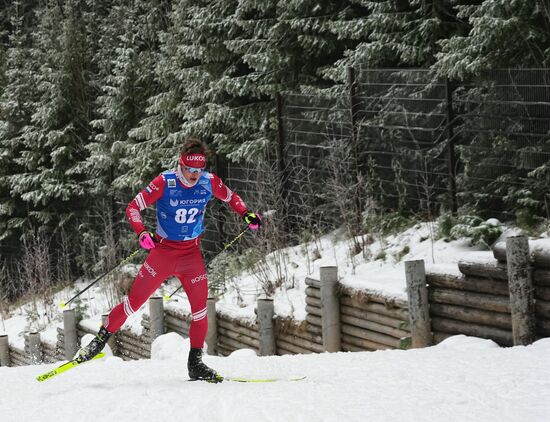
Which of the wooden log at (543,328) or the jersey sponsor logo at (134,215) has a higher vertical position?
the jersey sponsor logo at (134,215)

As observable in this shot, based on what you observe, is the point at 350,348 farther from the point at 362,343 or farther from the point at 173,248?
the point at 173,248

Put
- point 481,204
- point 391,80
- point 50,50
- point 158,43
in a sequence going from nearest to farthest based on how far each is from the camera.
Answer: point 481,204 → point 391,80 → point 158,43 → point 50,50

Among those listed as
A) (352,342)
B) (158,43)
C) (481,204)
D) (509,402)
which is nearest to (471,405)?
(509,402)

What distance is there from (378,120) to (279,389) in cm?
852

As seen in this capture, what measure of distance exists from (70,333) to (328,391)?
10.3m

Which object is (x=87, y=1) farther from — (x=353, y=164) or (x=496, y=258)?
(x=496, y=258)

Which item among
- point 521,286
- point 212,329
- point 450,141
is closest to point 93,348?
point 521,286

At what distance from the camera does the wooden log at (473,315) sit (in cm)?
913

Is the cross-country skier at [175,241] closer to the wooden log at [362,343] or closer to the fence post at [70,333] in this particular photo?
the wooden log at [362,343]

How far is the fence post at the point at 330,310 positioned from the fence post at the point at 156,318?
386 centimetres

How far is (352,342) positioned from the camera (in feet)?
37.1

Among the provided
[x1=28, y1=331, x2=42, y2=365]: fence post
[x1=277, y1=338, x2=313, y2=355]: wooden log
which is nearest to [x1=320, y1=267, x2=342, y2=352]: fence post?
[x1=277, y1=338, x2=313, y2=355]: wooden log

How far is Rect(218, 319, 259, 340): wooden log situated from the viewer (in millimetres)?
12664

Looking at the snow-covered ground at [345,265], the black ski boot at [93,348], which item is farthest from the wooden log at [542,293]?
the black ski boot at [93,348]
